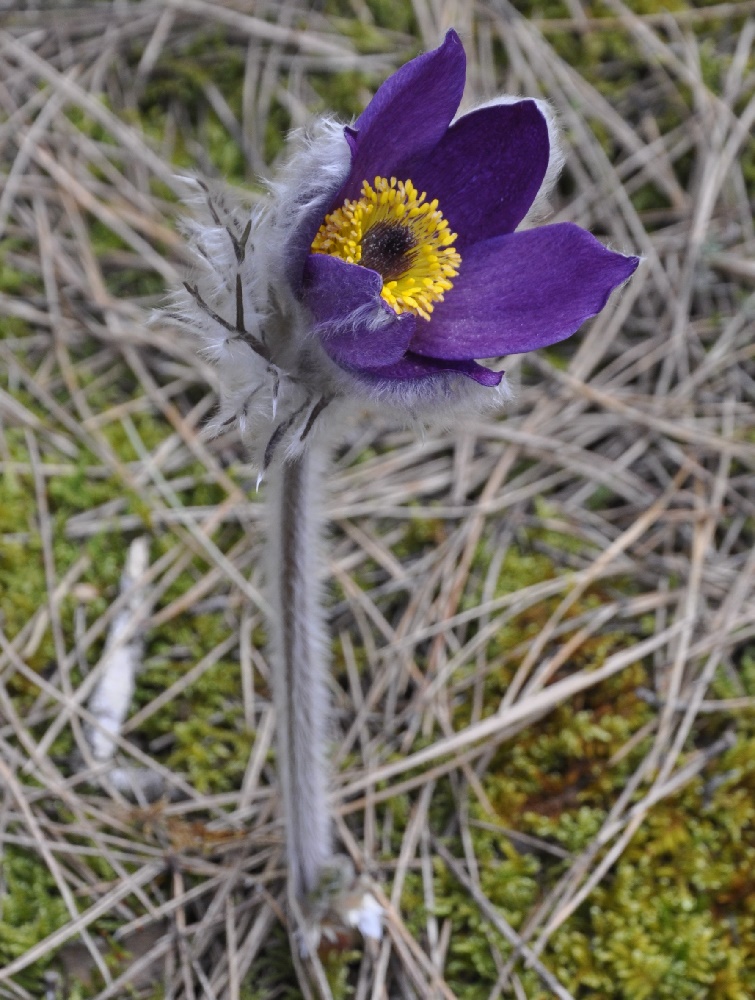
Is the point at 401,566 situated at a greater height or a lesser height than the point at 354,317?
lesser

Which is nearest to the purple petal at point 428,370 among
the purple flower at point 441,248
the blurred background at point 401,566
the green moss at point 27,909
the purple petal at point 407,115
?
the purple flower at point 441,248

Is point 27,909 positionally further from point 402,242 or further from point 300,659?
point 402,242

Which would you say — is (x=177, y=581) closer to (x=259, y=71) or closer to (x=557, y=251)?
(x=557, y=251)

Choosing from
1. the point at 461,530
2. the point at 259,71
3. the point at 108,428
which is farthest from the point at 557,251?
the point at 259,71

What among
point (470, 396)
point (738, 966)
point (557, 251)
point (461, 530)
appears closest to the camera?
point (470, 396)

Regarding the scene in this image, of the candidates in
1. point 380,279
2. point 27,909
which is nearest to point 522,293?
point 380,279

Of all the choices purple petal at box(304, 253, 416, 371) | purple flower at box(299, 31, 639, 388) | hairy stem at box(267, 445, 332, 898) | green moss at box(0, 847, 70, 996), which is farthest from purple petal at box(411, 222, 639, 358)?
green moss at box(0, 847, 70, 996)

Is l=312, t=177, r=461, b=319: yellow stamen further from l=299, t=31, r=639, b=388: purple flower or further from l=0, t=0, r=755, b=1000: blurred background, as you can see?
l=0, t=0, r=755, b=1000: blurred background
